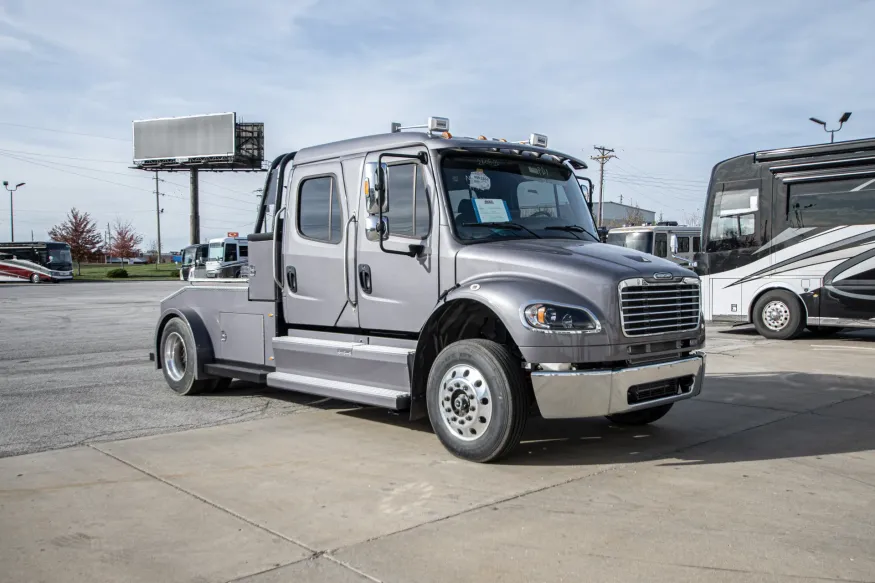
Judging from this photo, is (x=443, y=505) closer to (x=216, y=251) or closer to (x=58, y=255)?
(x=216, y=251)

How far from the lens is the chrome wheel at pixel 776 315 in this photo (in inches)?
583

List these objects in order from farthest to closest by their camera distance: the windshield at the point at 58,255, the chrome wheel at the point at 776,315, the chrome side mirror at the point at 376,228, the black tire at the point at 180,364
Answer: the windshield at the point at 58,255, the chrome wheel at the point at 776,315, the black tire at the point at 180,364, the chrome side mirror at the point at 376,228

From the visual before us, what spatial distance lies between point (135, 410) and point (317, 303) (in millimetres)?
2324

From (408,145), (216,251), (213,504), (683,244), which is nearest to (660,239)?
(683,244)

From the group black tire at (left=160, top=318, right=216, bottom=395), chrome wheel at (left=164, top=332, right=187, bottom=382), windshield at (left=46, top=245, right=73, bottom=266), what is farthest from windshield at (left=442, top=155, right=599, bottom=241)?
windshield at (left=46, top=245, right=73, bottom=266)

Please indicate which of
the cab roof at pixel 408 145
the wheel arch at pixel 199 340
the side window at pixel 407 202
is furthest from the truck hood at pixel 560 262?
the wheel arch at pixel 199 340

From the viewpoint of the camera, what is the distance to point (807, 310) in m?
14.5

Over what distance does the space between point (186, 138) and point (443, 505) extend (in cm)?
7779

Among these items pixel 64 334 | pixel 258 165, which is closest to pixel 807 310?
pixel 64 334

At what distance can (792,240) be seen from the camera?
14664mm

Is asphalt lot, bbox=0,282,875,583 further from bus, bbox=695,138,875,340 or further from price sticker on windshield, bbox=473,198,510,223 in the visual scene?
bus, bbox=695,138,875,340

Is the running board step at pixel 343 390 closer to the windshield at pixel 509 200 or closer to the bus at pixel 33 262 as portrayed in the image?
the windshield at pixel 509 200

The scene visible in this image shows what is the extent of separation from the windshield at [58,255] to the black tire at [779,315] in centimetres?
5000

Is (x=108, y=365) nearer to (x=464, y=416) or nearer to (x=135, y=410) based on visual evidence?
(x=135, y=410)
